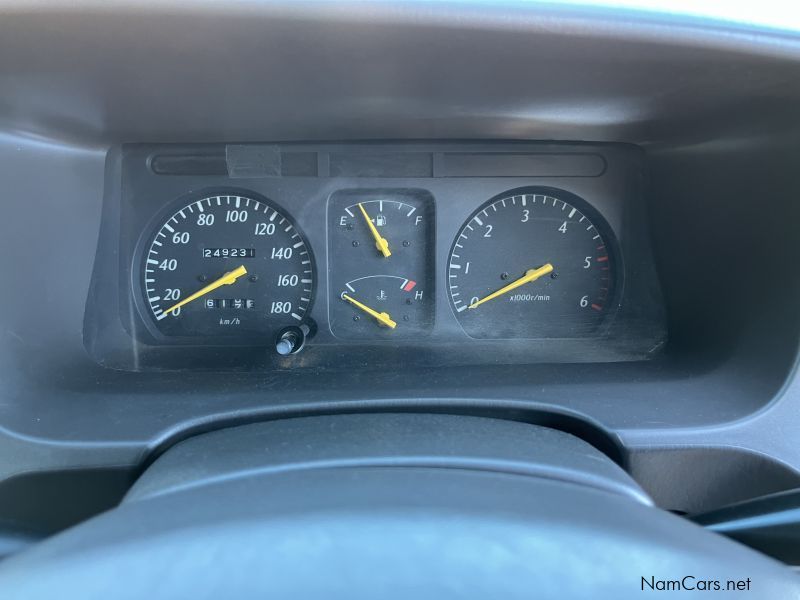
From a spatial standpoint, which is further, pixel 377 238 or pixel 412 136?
pixel 377 238

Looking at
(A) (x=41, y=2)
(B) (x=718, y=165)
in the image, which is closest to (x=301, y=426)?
(A) (x=41, y=2)

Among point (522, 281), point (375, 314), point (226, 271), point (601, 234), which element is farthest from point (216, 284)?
point (601, 234)

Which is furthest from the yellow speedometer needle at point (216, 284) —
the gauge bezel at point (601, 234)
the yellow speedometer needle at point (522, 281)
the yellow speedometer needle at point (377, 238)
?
the yellow speedometer needle at point (522, 281)

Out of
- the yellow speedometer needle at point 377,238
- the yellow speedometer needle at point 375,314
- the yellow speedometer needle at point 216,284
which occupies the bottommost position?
the yellow speedometer needle at point 375,314

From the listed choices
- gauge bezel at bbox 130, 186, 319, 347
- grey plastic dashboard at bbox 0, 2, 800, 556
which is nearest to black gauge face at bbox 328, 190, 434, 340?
gauge bezel at bbox 130, 186, 319, 347

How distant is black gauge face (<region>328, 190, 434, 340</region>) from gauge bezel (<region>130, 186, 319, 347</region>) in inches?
4.4

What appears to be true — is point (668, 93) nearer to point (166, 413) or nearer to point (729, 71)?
point (729, 71)

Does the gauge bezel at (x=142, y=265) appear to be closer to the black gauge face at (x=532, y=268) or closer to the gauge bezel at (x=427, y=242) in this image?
the gauge bezel at (x=427, y=242)

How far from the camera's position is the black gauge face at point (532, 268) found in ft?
7.97

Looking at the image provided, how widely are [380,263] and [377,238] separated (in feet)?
0.29

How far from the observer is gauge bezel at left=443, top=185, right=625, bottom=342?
95.4 inches

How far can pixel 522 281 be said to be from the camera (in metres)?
2.42

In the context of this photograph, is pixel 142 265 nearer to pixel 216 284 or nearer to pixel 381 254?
pixel 216 284

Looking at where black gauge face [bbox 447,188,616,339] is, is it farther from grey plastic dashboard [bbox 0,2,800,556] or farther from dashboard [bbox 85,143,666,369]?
grey plastic dashboard [bbox 0,2,800,556]
